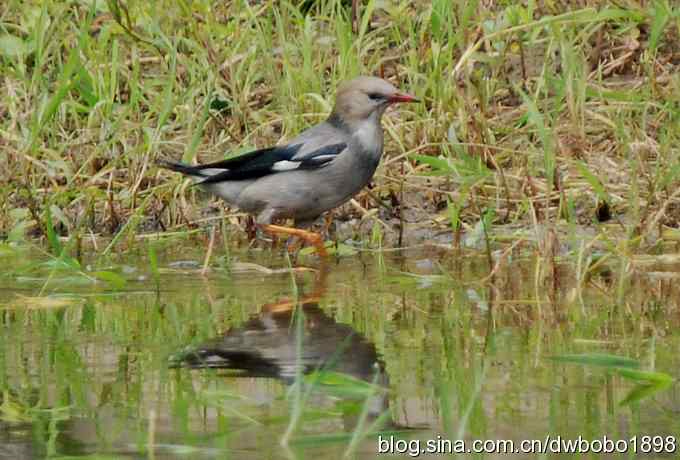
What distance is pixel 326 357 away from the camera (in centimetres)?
489

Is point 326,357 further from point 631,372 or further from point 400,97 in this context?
point 400,97

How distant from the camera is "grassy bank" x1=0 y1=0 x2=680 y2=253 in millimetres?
7914

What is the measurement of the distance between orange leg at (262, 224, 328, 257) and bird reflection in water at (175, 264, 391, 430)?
58.2 inches

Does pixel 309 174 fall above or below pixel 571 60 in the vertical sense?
below

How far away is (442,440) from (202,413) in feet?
2.32

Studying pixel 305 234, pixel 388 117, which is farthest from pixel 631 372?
pixel 388 117

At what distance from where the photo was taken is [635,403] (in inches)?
162

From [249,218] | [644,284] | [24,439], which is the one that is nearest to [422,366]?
[24,439]

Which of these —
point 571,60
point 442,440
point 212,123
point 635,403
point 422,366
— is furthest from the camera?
point 212,123

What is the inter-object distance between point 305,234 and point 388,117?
5.07 ft

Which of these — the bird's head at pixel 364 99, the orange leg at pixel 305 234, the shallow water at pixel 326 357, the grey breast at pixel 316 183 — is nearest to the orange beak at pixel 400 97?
the bird's head at pixel 364 99

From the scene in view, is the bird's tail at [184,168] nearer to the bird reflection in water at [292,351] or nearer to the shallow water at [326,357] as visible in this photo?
the shallow water at [326,357]

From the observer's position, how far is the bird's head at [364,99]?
7.82 metres

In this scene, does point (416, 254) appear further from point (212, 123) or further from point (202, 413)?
point (202, 413)
